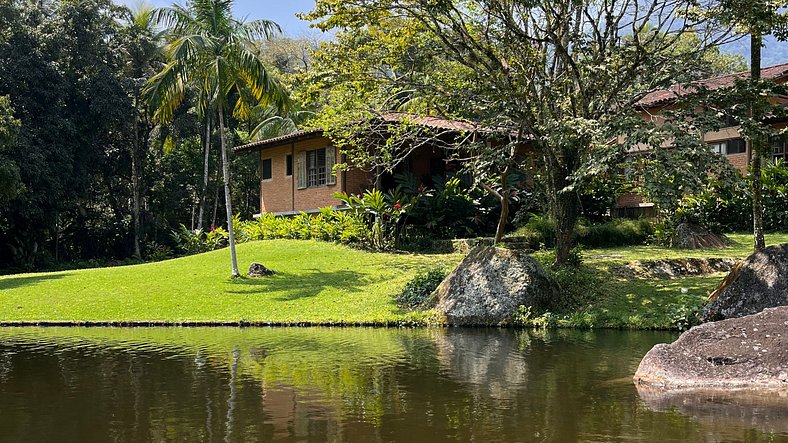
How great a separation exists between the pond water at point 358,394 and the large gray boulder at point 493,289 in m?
2.23

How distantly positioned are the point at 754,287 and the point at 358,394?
27.6 ft

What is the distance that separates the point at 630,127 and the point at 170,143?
2749 cm

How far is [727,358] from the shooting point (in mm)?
8578

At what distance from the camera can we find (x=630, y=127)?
15453 millimetres

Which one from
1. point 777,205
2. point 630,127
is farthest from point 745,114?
point 777,205

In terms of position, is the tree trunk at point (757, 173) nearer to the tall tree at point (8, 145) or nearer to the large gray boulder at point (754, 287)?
the large gray boulder at point (754, 287)

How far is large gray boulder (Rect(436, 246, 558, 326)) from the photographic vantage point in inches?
637

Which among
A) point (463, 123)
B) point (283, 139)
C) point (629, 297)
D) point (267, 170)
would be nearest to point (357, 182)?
point (283, 139)

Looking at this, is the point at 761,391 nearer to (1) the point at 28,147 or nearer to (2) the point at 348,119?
(2) the point at 348,119

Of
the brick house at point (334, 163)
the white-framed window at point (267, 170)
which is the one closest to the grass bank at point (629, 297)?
the brick house at point (334, 163)

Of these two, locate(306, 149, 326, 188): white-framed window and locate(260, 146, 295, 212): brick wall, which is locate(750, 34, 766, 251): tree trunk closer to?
locate(306, 149, 326, 188): white-framed window

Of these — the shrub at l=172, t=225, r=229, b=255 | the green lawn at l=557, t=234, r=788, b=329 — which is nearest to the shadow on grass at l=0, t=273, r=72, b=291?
the shrub at l=172, t=225, r=229, b=255

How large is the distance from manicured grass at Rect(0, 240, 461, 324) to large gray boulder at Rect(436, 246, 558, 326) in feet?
2.90

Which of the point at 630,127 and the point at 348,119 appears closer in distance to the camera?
the point at 630,127
